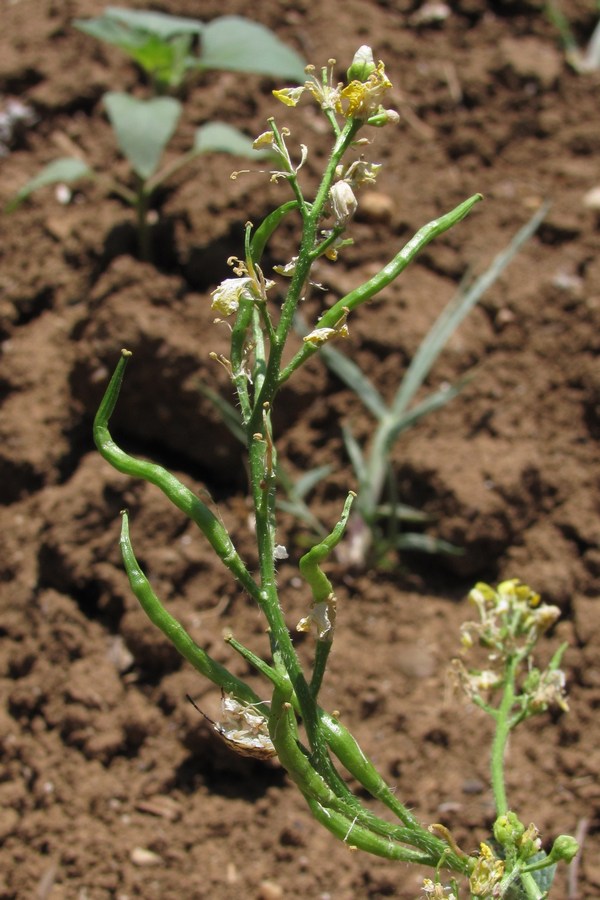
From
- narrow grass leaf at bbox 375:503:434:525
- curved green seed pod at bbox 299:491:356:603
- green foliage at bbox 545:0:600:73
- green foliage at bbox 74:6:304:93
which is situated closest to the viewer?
curved green seed pod at bbox 299:491:356:603

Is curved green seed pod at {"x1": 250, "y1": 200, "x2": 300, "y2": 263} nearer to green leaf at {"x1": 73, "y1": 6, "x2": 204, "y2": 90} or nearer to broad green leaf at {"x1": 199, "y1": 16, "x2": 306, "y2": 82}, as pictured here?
broad green leaf at {"x1": 199, "y1": 16, "x2": 306, "y2": 82}

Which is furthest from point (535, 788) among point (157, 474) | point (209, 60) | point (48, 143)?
point (48, 143)

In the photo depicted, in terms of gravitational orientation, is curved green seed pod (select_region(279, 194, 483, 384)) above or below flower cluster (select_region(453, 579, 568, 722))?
above

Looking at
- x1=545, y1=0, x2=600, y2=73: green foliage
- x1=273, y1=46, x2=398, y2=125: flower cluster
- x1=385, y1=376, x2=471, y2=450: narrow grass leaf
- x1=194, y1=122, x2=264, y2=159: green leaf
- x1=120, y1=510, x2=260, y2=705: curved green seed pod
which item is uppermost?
x1=545, y1=0, x2=600, y2=73: green foliage

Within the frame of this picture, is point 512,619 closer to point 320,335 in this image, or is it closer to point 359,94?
point 320,335

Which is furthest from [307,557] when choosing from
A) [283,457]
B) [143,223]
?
[143,223]

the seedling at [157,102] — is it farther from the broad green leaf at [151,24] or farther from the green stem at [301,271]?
the green stem at [301,271]

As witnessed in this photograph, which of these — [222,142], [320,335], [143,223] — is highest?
[222,142]

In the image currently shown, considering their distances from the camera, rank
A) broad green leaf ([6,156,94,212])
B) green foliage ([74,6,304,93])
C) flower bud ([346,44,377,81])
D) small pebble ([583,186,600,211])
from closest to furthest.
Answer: flower bud ([346,44,377,81]), broad green leaf ([6,156,94,212]), green foliage ([74,6,304,93]), small pebble ([583,186,600,211])

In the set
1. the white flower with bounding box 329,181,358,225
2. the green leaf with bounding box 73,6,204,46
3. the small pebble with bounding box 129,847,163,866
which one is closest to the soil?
the small pebble with bounding box 129,847,163,866
